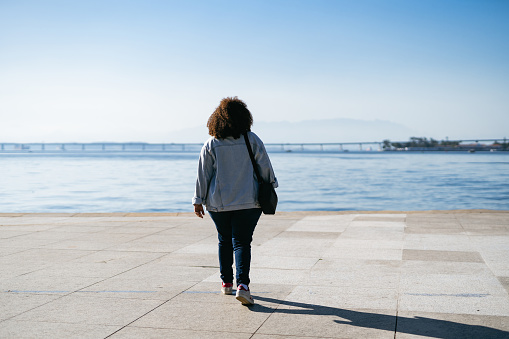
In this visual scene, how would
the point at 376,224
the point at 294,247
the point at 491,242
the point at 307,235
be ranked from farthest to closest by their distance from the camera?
the point at 376,224 < the point at 307,235 < the point at 491,242 < the point at 294,247

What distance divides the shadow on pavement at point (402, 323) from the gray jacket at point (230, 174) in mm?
955

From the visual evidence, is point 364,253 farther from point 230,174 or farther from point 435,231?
point 230,174

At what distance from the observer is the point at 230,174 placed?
518 centimetres

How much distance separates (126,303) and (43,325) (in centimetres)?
81

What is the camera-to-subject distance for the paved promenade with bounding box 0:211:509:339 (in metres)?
4.43

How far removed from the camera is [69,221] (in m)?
11.4

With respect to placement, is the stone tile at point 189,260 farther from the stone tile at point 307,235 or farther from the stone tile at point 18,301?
the stone tile at point 307,235

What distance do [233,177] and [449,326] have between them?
85.0 inches

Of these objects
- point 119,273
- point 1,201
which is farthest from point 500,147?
point 119,273

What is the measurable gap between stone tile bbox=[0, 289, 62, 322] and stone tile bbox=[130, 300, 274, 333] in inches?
42.6

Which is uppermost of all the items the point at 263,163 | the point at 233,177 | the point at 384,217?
the point at 263,163

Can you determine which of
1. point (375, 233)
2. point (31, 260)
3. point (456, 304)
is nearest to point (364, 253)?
point (375, 233)

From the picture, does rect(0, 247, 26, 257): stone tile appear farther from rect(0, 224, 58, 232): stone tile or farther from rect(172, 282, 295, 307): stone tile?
rect(172, 282, 295, 307): stone tile

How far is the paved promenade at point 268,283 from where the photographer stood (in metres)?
4.43
